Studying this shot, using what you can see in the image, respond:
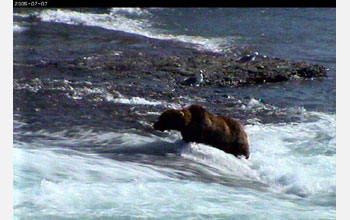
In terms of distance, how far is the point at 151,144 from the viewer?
21.6 ft

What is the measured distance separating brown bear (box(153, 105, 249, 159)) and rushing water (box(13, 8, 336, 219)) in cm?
13

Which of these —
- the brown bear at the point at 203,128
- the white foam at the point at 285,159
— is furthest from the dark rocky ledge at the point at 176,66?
the brown bear at the point at 203,128

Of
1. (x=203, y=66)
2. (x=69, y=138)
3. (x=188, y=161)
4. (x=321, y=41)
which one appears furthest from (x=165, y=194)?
(x=321, y=41)

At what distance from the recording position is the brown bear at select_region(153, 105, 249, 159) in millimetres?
6422

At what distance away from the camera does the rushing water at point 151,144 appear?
4.23 metres

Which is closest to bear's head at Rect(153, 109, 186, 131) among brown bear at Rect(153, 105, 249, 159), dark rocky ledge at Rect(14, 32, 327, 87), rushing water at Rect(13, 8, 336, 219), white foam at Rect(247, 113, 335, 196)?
brown bear at Rect(153, 105, 249, 159)

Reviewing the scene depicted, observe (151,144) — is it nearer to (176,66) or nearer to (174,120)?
(174,120)

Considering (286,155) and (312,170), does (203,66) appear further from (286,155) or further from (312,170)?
(312,170)

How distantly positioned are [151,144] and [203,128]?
0.58 m

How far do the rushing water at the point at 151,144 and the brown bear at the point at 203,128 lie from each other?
5.0 inches

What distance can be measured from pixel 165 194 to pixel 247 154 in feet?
7.71

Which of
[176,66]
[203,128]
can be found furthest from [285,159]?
[176,66]

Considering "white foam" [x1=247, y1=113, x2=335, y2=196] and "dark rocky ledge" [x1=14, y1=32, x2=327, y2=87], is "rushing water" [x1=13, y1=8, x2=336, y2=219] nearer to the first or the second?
"white foam" [x1=247, y1=113, x2=335, y2=196]

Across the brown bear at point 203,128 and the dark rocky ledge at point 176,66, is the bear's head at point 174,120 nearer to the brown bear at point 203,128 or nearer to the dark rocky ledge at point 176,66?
the brown bear at point 203,128
